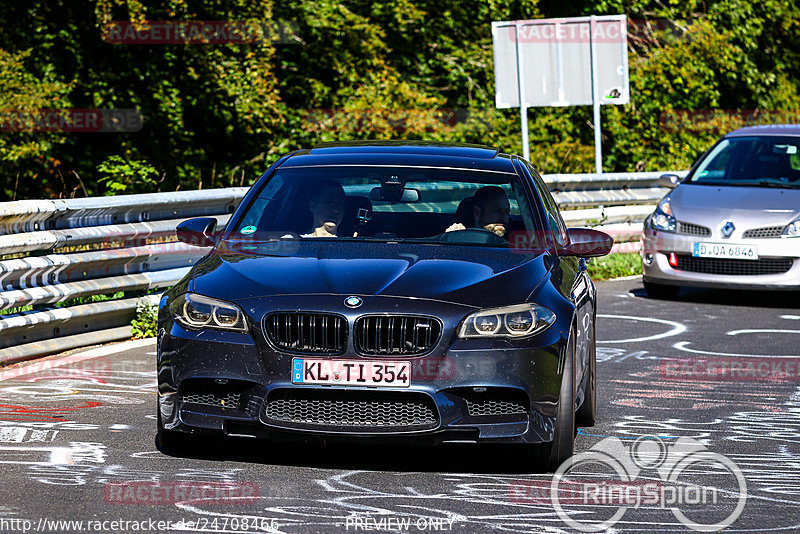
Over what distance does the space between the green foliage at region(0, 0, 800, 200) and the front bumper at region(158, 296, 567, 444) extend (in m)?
11.9

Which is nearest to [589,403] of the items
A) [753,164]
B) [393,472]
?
[393,472]

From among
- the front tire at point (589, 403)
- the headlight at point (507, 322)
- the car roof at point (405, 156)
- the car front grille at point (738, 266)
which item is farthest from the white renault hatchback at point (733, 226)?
the headlight at point (507, 322)

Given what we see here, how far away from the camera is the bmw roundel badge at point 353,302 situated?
603cm

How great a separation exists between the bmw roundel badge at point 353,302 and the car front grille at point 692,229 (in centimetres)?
794

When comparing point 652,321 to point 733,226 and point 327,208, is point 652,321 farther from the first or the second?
point 327,208

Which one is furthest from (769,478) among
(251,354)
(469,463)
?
(251,354)

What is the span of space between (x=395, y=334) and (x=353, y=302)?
0.22 m

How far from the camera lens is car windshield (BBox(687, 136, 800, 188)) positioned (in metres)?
14.2

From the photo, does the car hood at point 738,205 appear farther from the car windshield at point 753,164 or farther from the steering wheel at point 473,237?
the steering wheel at point 473,237

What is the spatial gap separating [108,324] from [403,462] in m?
4.37

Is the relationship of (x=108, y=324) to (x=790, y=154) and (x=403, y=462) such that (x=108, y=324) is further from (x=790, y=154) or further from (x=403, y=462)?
(x=790, y=154)

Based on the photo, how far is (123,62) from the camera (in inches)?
915

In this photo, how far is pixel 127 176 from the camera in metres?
20.5

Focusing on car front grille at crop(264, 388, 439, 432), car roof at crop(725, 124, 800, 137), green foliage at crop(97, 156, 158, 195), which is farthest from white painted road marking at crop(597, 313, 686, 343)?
Answer: green foliage at crop(97, 156, 158, 195)
